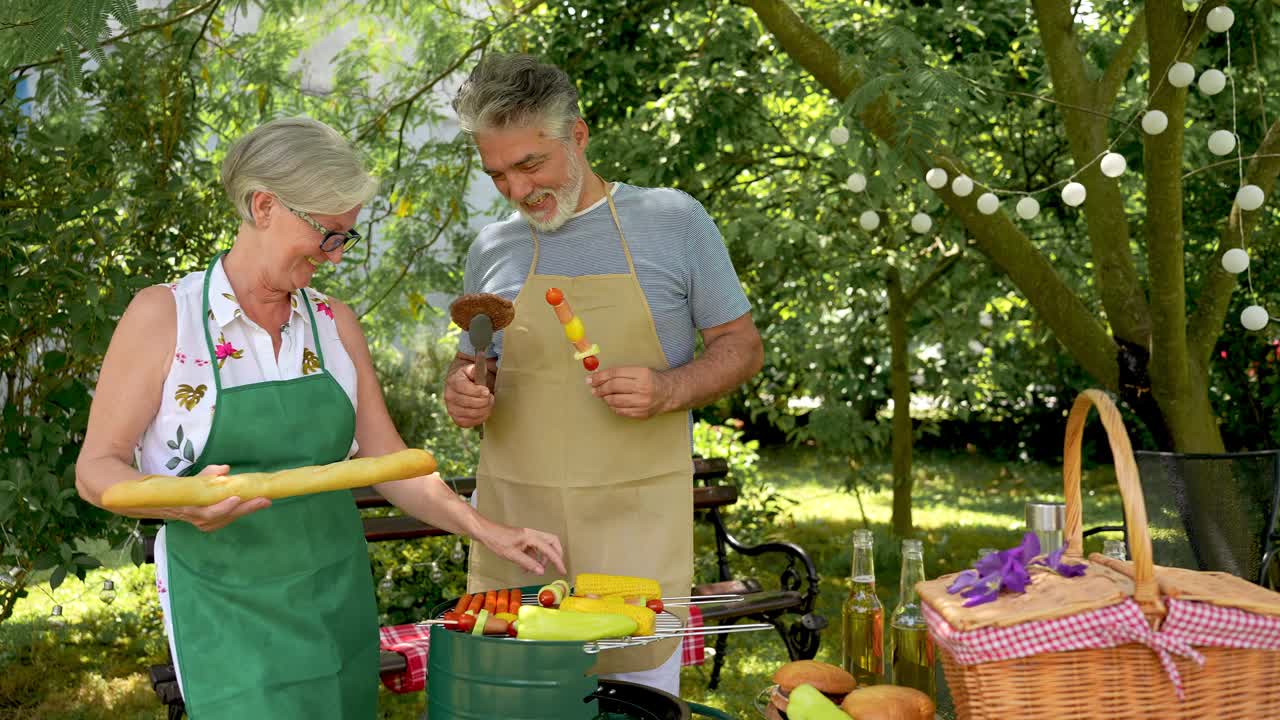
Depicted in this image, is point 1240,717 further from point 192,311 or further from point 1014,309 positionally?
point 1014,309

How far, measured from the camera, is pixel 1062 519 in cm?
186

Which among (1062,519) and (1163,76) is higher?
(1163,76)

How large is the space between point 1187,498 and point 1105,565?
2.98m

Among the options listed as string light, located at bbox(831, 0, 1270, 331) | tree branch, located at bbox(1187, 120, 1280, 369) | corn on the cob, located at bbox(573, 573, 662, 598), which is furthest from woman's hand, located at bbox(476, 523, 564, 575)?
tree branch, located at bbox(1187, 120, 1280, 369)

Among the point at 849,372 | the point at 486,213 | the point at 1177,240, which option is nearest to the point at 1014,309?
the point at 849,372

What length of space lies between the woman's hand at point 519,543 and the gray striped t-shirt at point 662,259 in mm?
587

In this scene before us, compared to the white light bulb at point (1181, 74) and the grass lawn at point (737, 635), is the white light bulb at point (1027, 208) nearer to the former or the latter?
the white light bulb at point (1181, 74)

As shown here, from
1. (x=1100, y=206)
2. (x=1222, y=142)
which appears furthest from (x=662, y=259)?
(x=1100, y=206)

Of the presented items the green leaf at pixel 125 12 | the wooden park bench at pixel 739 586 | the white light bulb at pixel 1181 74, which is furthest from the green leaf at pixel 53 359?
the white light bulb at pixel 1181 74

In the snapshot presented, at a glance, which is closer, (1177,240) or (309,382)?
(309,382)

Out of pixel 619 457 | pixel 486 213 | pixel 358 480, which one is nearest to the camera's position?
pixel 358 480

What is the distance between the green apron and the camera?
198 centimetres

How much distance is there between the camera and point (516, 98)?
2535 mm

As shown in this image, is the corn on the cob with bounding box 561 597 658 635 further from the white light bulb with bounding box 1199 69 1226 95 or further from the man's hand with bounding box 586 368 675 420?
the white light bulb with bounding box 1199 69 1226 95
